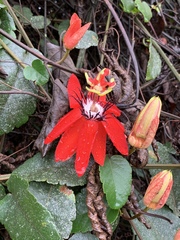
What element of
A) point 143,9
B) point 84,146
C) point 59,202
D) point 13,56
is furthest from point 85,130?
point 143,9

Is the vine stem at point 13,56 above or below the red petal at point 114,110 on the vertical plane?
above

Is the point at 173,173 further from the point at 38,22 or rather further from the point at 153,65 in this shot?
the point at 38,22

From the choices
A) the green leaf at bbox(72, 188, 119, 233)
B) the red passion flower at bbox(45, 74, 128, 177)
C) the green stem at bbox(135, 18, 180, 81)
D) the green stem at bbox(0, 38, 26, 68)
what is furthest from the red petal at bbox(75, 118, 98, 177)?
the green stem at bbox(135, 18, 180, 81)

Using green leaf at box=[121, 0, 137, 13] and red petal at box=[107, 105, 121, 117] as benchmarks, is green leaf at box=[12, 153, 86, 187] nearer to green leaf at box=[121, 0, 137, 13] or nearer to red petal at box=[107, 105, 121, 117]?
red petal at box=[107, 105, 121, 117]

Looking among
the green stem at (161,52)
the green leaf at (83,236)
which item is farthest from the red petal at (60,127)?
the green stem at (161,52)

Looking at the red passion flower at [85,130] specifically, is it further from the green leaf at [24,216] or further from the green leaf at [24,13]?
the green leaf at [24,13]

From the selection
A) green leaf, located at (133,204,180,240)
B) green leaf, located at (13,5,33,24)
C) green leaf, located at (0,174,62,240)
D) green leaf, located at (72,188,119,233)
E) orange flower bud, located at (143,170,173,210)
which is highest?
green leaf, located at (13,5,33,24)

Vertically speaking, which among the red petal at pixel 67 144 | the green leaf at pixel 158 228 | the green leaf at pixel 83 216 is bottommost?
the green leaf at pixel 158 228
